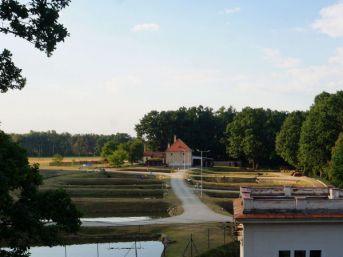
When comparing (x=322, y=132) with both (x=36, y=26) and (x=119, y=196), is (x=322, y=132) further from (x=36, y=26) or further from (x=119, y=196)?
(x=36, y=26)

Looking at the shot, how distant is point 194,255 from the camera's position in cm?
2797

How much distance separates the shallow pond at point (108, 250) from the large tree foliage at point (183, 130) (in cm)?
8747

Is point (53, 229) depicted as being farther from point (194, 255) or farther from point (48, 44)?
point (194, 255)

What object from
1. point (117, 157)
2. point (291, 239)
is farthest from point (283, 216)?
point (117, 157)

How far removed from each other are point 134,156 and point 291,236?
3515 inches

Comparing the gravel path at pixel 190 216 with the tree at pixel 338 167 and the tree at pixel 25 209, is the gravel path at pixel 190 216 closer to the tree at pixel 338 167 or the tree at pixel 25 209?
the tree at pixel 338 167

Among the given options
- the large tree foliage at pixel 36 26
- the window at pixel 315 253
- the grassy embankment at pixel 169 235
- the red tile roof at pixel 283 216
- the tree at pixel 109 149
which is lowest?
the grassy embankment at pixel 169 235

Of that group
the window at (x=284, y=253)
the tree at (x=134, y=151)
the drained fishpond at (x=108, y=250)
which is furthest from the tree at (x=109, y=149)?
the window at (x=284, y=253)

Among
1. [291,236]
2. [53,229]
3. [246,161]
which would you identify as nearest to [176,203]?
[291,236]

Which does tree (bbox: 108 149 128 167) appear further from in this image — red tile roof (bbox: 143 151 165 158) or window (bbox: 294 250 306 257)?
window (bbox: 294 250 306 257)

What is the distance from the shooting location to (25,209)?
10930 millimetres

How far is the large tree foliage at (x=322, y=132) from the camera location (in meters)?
73.4

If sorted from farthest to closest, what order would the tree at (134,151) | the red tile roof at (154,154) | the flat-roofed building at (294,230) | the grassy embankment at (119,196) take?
1. the red tile roof at (154,154)
2. the tree at (134,151)
3. the grassy embankment at (119,196)
4. the flat-roofed building at (294,230)

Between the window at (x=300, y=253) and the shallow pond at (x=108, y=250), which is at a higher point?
the window at (x=300, y=253)
